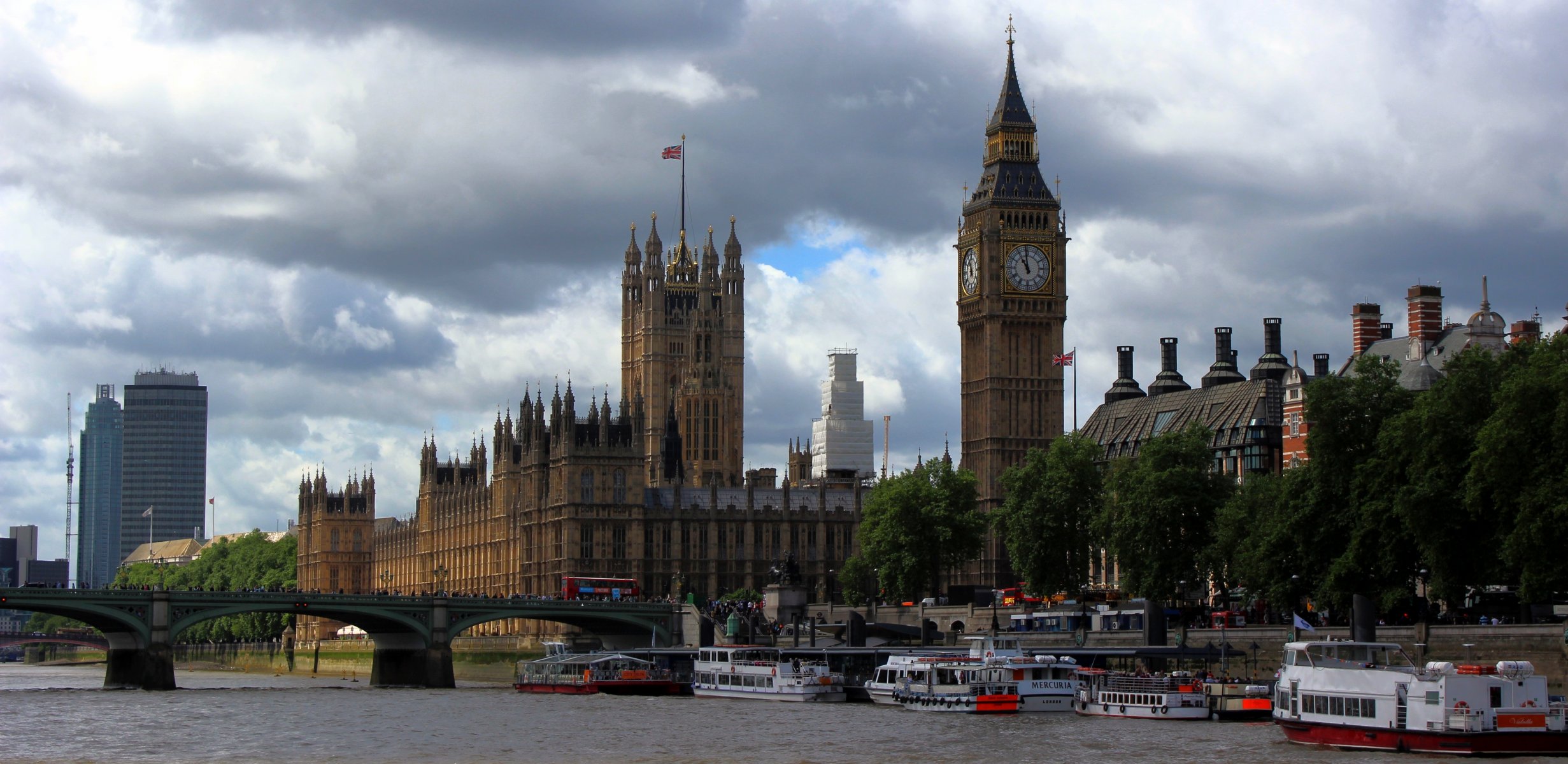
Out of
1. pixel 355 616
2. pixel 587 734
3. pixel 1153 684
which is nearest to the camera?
pixel 587 734

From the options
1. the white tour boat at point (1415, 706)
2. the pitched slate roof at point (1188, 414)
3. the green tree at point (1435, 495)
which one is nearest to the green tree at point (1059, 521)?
the pitched slate roof at point (1188, 414)

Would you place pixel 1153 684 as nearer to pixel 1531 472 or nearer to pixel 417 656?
pixel 1531 472

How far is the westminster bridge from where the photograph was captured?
11194 cm

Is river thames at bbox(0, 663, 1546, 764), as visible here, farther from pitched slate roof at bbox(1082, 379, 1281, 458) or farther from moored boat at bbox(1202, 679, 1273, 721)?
pitched slate roof at bbox(1082, 379, 1281, 458)

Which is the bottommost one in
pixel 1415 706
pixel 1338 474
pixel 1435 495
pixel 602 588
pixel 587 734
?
→ pixel 587 734

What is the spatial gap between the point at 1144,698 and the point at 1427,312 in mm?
47187

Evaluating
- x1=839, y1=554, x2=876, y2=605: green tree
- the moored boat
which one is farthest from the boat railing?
x1=839, y1=554, x2=876, y2=605: green tree

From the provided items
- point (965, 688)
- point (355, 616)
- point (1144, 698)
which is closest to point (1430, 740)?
point (1144, 698)

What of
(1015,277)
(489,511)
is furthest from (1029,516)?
(489,511)

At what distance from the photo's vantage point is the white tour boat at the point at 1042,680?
283 ft

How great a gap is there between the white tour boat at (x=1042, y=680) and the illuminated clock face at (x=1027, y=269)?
70.4 metres

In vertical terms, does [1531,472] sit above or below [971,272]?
below

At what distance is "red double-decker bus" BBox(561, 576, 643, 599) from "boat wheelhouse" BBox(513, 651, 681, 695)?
25130mm

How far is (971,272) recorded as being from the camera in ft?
522
